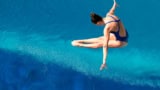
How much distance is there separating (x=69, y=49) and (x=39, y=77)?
1.33 feet

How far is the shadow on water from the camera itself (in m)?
5.19

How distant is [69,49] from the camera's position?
17.3 ft

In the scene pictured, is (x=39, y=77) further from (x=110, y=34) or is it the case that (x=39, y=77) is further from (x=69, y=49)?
(x=110, y=34)

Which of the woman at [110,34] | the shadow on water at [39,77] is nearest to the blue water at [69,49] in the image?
the shadow on water at [39,77]

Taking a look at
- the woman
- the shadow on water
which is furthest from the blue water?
the woman

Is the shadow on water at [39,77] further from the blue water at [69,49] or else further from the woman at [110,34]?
the woman at [110,34]

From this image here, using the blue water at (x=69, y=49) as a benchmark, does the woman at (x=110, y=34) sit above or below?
below

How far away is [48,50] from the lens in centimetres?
530

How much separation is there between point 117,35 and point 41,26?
3.66 feet

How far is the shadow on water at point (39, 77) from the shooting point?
5.19m

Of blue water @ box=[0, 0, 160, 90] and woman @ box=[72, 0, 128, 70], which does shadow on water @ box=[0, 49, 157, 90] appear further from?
woman @ box=[72, 0, 128, 70]

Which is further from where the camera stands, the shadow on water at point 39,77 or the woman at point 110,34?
the shadow on water at point 39,77

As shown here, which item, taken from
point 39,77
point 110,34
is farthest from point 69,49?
point 110,34

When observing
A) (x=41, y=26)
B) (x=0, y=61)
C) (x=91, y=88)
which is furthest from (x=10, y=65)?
(x=91, y=88)
